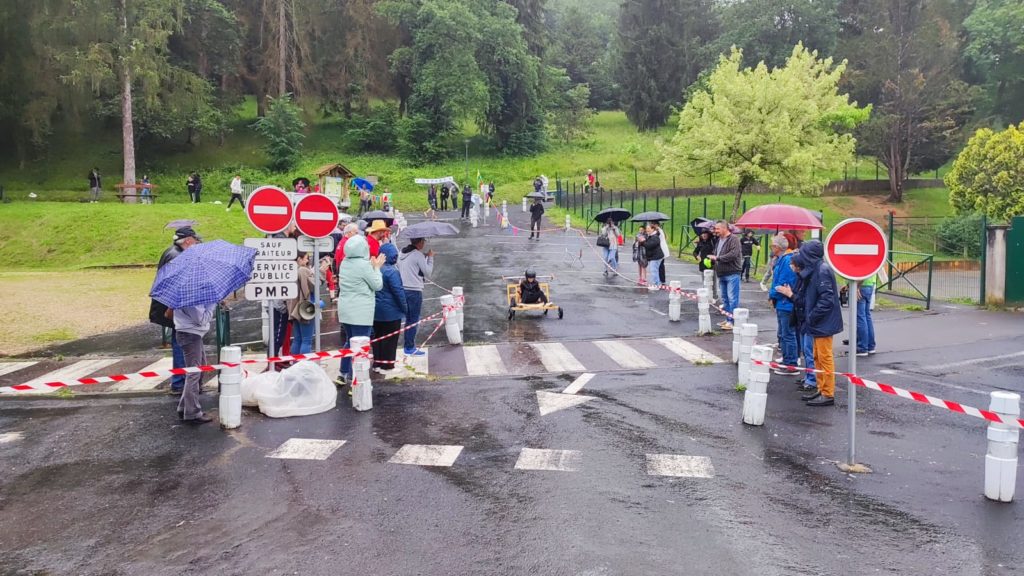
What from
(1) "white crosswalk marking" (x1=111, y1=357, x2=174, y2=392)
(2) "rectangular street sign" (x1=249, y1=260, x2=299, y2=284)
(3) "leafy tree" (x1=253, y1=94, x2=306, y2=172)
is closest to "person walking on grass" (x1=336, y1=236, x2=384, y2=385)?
(2) "rectangular street sign" (x1=249, y1=260, x2=299, y2=284)

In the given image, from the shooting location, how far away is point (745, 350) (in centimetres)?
961

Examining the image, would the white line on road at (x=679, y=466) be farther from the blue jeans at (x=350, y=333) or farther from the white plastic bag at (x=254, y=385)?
the white plastic bag at (x=254, y=385)

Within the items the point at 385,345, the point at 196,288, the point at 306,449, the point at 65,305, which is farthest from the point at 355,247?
the point at 65,305

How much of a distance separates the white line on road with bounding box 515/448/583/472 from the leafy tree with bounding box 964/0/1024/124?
69.9 metres

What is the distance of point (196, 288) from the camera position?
7930 mm

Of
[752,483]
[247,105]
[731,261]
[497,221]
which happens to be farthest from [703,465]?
[247,105]

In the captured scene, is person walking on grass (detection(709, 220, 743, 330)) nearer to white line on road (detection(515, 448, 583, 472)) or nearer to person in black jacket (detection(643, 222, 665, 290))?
person in black jacket (detection(643, 222, 665, 290))

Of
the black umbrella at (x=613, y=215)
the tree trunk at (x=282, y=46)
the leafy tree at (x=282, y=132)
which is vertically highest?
the tree trunk at (x=282, y=46)

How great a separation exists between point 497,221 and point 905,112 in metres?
30.4

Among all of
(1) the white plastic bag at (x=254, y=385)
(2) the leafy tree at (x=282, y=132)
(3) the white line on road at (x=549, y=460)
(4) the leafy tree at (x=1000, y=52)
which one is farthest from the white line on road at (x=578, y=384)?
(4) the leafy tree at (x=1000, y=52)

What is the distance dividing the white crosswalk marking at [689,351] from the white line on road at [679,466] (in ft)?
15.1

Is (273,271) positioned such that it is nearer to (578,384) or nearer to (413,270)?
(413,270)

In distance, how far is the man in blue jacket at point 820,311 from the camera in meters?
9.16

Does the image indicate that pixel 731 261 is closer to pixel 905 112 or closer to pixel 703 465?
pixel 703 465
